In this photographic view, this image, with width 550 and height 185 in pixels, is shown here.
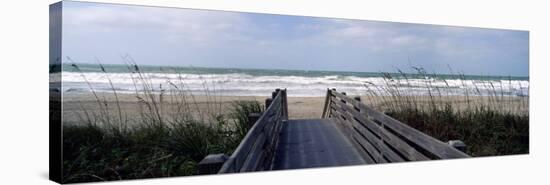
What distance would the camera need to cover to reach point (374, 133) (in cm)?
601

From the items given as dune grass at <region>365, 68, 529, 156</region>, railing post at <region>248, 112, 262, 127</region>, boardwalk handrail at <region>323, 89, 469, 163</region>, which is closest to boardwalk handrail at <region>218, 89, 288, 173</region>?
railing post at <region>248, 112, 262, 127</region>

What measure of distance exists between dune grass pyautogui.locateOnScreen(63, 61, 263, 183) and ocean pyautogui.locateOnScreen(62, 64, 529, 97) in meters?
0.05

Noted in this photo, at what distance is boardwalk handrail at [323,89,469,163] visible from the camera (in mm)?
5906

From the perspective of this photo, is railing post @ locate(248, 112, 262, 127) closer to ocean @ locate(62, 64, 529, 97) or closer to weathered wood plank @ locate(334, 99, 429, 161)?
ocean @ locate(62, 64, 529, 97)

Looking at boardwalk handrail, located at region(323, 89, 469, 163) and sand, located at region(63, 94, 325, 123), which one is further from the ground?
sand, located at region(63, 94, 325, 123)

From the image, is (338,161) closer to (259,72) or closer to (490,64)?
(259,72)

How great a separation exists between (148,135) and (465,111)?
3.40 m

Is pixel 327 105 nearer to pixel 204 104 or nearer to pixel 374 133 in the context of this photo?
pixel 374 133

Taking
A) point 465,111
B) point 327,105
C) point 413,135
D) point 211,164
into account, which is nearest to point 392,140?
point 413,135

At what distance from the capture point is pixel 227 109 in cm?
543

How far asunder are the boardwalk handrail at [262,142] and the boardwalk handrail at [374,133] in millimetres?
449

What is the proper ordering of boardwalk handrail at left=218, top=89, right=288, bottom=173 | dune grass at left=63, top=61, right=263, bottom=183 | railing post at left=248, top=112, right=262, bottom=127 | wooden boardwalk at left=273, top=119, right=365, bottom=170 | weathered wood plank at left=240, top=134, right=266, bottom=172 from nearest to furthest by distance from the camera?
boardwalk handrail at left=218, top=89, right=288, bottom=173 < weathered wood plank at left=240, top=134, right=266, bottom=172 < dune grass at left=63, top=61, right=263, bottom=183 < railing post at left=248, top=112, right=262, bottom=127 < wooden boardwalk at left=273, top=119, right=365, bottom=170

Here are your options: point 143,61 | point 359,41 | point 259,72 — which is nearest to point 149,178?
point 143,61

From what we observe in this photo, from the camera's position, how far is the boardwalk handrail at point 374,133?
5906mm
